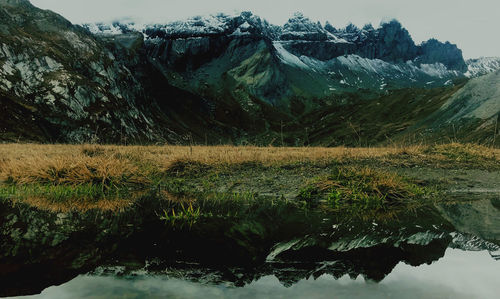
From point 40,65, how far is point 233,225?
127 m

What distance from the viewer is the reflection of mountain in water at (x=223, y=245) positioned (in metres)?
4.89

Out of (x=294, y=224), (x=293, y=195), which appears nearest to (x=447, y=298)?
(x=294, y=224)

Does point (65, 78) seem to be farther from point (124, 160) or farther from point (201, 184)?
point (201, 184)

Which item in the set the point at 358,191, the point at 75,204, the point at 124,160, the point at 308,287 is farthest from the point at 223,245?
the point at 124,160

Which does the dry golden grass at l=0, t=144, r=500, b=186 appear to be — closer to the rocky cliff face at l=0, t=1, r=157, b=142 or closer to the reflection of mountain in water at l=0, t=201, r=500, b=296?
the reflection of mountain in water at l=0, t=201, r=500, b=296

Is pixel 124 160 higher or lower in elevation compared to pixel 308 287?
lower

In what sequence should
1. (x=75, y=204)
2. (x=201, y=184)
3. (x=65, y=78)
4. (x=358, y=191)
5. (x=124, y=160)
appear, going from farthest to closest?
(x=65, y=78), (x=124, y=160), (x=201, y=184), (x=358, y=191), (x=75, y=204)

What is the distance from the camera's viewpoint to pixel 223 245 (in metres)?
6.17

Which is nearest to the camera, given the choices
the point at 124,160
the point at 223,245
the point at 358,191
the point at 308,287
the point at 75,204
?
the point at 308,287

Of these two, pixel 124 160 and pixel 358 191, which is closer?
pixel 358 191

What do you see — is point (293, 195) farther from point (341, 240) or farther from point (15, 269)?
point (15, 269)

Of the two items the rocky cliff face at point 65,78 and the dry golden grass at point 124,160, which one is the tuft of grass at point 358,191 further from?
the rocky cliff face at point 65,78

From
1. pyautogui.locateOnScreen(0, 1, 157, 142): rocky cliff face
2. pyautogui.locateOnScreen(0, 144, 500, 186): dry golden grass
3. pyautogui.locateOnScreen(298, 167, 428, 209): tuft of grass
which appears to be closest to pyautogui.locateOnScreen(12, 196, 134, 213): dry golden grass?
pyautogui.locateOnScreen(0, 144, 500, 186): dry golden grass

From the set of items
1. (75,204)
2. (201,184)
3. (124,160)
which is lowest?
(201,184)
